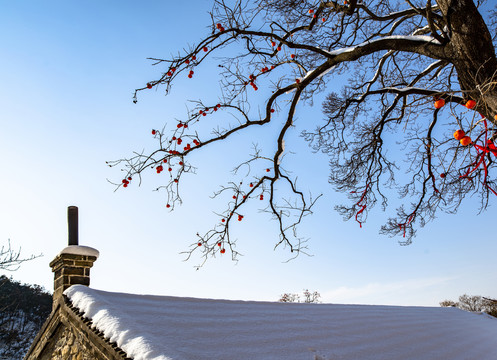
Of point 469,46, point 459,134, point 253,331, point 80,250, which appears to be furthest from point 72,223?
point 469,46

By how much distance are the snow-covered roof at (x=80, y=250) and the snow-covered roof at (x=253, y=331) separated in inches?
22.8

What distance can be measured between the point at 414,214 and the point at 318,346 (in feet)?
13.6

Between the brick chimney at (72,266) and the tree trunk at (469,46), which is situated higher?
the tree trunk at (469,46)

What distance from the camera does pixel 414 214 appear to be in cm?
714

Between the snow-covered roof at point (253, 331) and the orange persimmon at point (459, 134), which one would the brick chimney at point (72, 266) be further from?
the orange persimmon at point (459, 134)

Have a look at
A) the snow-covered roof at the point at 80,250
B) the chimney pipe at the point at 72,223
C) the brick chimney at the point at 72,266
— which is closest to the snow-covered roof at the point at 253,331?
the brick chimney at the point at 72,266

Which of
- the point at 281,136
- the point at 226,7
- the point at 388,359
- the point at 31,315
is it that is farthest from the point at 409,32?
the point at 31,315

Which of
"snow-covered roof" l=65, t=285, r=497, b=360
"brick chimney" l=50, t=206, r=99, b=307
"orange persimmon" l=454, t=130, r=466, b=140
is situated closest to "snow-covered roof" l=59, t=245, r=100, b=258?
"brick chimney" l=50, t=206, r=99, b=307

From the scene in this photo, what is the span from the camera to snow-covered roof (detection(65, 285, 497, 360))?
3.31 m

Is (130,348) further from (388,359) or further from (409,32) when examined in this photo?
(409,32)

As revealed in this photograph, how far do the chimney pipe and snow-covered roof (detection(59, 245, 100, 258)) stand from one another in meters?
0.29

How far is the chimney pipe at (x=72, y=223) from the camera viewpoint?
17.7 ft

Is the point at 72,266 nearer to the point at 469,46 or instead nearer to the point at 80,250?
the point at 80,250

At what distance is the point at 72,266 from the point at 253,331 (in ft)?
8.83
